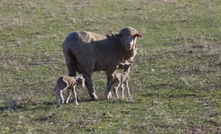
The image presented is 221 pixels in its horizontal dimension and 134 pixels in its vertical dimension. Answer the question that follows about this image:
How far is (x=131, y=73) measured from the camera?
54.7 feet

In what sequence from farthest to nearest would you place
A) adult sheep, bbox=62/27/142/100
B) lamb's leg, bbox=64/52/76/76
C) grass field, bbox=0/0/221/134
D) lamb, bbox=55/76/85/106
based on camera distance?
lamb's leg, bbox=64/52/76/76 < adult sheep, bbox=62/27/142/100 < lamb, bbox=55/76/85/106 < grass field, bbox=0/0/221/134

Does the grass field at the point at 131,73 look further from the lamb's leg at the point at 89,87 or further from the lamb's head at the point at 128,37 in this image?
the lamb's head at the point at 128,37

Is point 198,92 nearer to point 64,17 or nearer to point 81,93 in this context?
point 81,93

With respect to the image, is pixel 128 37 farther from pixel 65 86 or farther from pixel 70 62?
pixel 65 86

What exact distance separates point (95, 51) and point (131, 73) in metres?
2.90

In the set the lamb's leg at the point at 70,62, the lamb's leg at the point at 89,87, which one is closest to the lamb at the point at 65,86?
the lamb's leg at the point at 89,87

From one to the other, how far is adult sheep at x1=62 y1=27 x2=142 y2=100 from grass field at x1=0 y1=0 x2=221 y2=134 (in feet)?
2.02

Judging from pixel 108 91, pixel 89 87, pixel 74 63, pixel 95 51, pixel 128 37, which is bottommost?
pixel 108 91

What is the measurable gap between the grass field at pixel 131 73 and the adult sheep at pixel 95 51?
614mm

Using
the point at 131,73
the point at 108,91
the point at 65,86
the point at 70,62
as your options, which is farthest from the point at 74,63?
the point at 131,73

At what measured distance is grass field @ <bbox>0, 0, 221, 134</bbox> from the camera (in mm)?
11344

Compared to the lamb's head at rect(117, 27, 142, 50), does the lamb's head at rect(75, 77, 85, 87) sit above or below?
below

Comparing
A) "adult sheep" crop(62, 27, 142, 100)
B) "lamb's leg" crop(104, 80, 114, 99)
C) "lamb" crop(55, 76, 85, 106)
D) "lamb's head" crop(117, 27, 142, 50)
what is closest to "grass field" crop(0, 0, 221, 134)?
"lamb" crop(55, 76, 85, 106)

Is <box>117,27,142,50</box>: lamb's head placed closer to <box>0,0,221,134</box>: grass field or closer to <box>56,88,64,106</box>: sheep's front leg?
<box>0,0,221,134</box>: grass field
